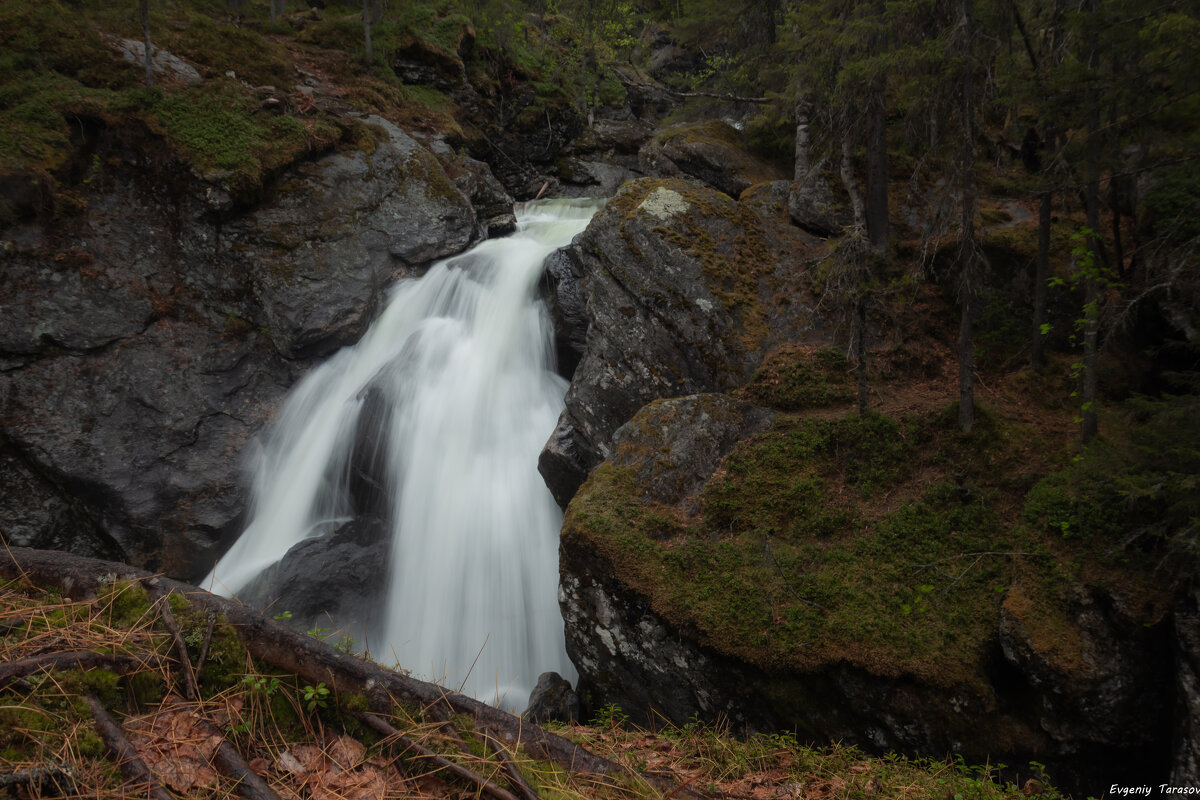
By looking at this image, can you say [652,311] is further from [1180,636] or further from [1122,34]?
[1180,636]

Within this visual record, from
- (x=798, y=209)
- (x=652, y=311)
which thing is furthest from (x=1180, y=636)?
(x=798, y=209)

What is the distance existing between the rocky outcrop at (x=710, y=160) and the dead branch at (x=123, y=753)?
13066 mm

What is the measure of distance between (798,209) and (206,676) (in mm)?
10838

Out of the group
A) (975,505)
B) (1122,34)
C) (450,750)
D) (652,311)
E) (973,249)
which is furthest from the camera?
(652,311)

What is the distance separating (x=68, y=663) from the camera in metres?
2.26

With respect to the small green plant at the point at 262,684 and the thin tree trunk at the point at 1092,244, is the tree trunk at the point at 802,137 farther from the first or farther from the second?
the small green plant at the point at 262,684

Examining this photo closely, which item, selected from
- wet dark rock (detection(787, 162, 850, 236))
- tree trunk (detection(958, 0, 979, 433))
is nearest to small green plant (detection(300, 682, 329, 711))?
tree trunk (detection(958, 0, 979, 433))

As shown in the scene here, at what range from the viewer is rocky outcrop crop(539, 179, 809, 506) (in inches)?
342

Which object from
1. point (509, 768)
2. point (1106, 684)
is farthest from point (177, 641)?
point (1106, 684)

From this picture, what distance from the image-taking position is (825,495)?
6801 millimetres

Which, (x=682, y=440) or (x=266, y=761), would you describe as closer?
(x=266, y=761)

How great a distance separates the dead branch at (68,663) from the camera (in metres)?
2.08

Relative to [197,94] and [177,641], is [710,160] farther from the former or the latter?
[177,641]

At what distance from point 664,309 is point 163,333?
961 centimetres
